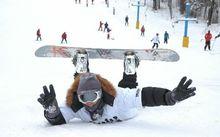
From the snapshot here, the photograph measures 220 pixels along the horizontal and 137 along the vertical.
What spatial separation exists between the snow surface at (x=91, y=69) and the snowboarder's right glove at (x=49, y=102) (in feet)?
0.55

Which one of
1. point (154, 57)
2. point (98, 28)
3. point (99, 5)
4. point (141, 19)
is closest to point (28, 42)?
point (98, 28)

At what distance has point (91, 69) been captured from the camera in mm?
15320

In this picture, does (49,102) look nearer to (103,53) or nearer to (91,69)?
(103,53)

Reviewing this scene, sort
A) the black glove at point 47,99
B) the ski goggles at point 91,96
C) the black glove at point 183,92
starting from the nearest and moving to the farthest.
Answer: the black glove at point 183,92, the ski goggles at point 91,96, the black glove at point 47,99

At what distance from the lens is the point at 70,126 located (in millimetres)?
4957

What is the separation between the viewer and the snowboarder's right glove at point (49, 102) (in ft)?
16.1

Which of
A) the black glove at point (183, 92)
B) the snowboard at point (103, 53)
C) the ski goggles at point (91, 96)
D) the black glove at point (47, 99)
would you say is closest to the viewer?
the black glove at point (183, 92)

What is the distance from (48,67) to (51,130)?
1122 cm

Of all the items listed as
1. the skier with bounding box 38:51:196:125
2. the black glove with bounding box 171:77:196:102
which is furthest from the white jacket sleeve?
the black glove with bounding box 171:77:196:102

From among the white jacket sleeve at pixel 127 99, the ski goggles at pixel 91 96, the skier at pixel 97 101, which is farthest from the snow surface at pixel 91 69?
the ski goggles at pixel 91 96

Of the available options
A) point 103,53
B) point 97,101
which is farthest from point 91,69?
point 97,101

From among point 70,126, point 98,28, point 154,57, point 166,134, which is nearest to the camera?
point 166,134

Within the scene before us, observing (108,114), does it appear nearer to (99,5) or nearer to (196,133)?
(196,133)

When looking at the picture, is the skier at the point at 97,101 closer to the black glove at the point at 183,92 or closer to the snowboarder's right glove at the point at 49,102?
the snowboarder's right glove at the point at 49,102
